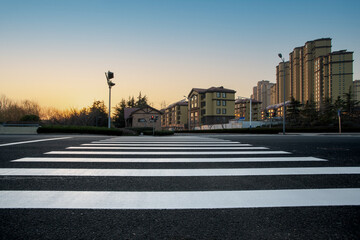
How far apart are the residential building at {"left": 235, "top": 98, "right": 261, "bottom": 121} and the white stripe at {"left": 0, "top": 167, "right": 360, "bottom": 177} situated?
83.0 meters

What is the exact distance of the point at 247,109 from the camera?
84688 mm

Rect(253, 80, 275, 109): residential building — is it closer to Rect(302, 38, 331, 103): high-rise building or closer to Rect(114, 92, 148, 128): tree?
Rect(302, 38, 331, 103): high-rise building

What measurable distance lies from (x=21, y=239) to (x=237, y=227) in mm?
1711

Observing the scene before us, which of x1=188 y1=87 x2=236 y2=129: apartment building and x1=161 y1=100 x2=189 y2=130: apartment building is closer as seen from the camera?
x1=188 y1=87 x2=236 y2=129: apartment building

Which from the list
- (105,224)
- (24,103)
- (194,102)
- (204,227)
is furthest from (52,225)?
(194,102)

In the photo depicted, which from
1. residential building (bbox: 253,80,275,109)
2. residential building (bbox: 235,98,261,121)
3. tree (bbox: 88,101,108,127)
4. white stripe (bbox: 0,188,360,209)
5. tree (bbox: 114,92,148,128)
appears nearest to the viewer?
white stripe (bbox: 0,188,360,209)

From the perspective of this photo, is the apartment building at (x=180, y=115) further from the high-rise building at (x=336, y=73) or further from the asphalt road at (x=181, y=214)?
the asphalt road at (x=181, y=214)

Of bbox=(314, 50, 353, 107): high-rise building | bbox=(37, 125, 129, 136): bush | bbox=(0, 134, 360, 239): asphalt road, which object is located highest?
bbox=(314, 50, 353, 107): high-rise building

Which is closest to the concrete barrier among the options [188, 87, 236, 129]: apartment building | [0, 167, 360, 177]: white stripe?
[0, 167, 360, 177]: white stripe

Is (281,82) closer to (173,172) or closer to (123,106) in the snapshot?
(123,106)

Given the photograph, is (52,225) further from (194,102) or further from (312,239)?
(194,102)

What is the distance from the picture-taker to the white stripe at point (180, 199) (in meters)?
2.04

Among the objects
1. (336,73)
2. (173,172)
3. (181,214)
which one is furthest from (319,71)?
(181,214)

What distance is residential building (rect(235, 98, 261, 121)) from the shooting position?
83.2 m
